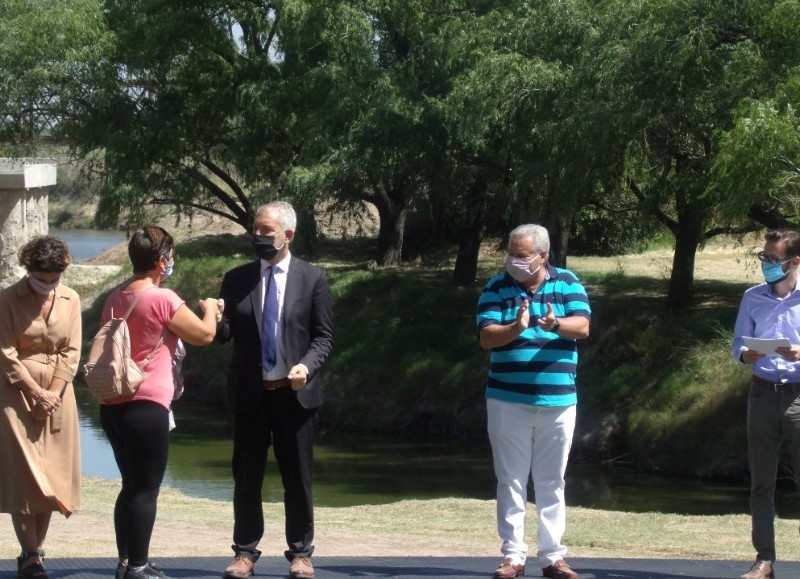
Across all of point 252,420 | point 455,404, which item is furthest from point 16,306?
point 455,404

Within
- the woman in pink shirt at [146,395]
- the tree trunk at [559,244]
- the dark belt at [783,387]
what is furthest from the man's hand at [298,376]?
the tree trunk at [559,244]

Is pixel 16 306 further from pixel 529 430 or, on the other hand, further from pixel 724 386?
pixel 724 386

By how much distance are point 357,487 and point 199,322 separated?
11.5m

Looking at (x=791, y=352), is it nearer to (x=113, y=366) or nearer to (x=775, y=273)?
(x=775, y=273)

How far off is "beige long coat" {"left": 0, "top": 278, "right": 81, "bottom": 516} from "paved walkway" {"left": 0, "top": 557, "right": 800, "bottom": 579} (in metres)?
0.44

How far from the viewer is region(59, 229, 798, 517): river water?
51.4 feet

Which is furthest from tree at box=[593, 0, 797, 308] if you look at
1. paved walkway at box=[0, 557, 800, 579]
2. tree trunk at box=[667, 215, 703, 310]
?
paved walkway at box=[0, 557, 800, 579]

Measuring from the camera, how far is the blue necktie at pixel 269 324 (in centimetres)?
614

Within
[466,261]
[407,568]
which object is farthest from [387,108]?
[407,568]

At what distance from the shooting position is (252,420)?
20.3 ft

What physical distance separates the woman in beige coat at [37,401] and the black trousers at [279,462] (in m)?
0.90

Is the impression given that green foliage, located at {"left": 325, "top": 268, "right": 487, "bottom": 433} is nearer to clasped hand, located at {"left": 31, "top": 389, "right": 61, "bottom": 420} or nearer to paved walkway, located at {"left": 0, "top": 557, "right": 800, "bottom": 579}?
paved walkway, located at {"left": 0, "top": 557, "right": 800, "bottom": 579}

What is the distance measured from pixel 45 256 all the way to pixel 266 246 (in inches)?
43.7

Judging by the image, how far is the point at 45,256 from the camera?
621 cm
